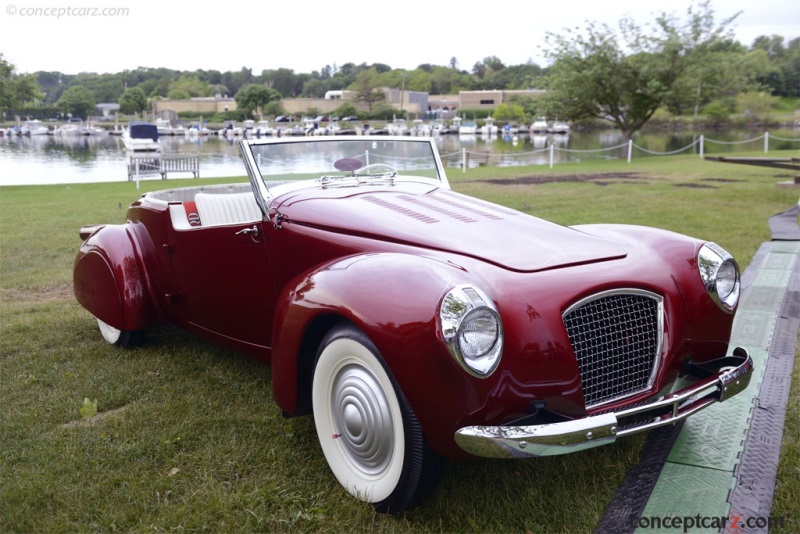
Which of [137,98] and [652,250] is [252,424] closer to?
[652,250]

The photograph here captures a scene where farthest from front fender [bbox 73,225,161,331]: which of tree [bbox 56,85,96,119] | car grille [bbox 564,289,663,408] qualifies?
tree [bbox 56,85,96,119]

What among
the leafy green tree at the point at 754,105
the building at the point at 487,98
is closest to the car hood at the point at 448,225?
the leafy green tree at the point at 754,105

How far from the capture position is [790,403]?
345 centimetres

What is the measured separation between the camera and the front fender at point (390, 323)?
2205 mm

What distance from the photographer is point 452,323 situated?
2180 millimetres

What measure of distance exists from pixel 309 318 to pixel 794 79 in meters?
95.9

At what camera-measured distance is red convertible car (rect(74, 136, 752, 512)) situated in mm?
2221

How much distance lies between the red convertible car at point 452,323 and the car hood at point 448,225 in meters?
0.01

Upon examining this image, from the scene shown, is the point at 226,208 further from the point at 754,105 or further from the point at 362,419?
the point at 754,105

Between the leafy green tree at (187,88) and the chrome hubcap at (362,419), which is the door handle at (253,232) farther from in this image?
the leafy green tree at (187,88)

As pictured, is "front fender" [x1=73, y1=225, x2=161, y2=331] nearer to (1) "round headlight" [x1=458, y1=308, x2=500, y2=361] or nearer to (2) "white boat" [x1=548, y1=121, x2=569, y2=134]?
(1) "round headlight" [x1=458, y1=308, x2=500, y2=361]

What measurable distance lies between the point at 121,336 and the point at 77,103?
12168 centimetres

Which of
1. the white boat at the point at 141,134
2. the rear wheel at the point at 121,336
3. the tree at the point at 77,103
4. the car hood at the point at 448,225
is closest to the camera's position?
the car hood at the point at 448,225

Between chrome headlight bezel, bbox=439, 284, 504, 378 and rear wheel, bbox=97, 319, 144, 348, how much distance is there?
9.70ft
